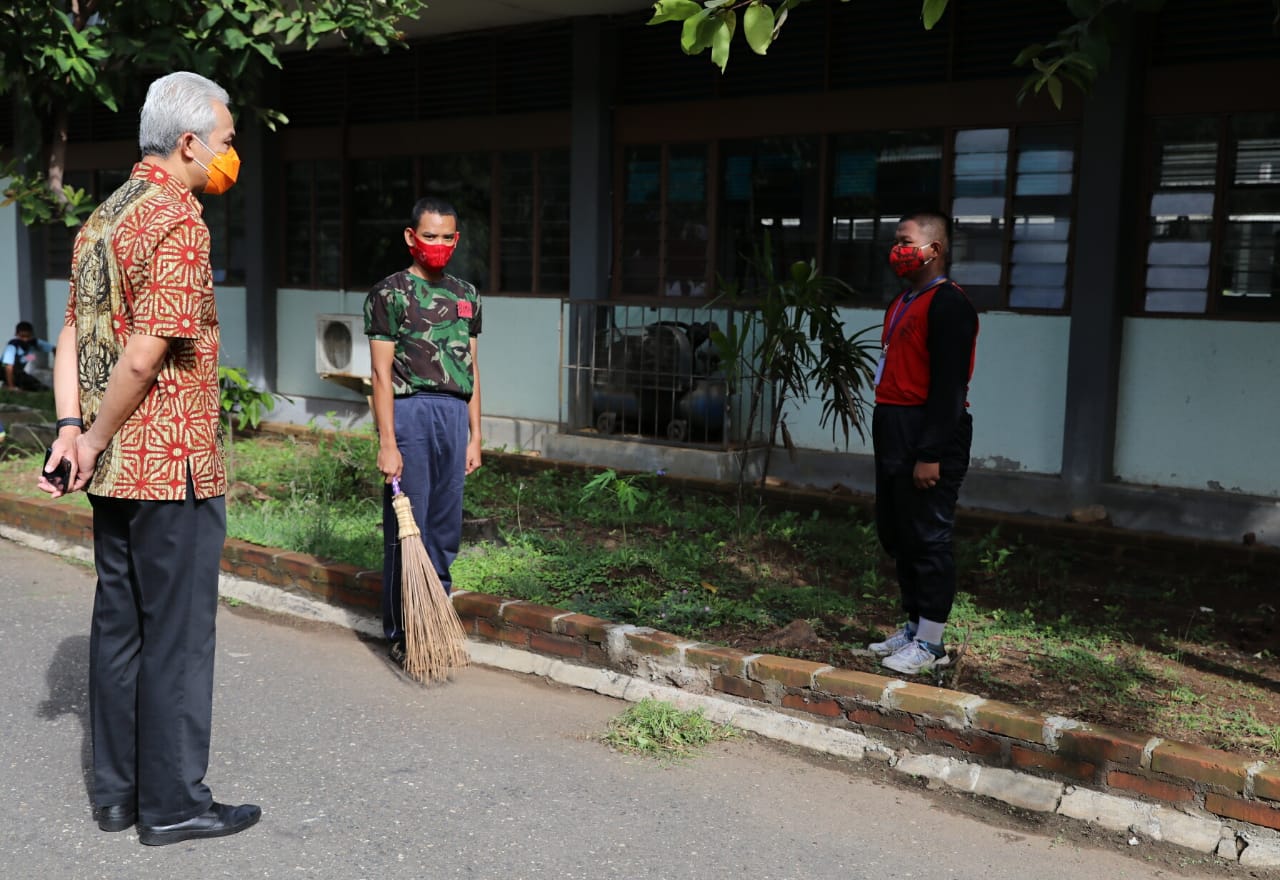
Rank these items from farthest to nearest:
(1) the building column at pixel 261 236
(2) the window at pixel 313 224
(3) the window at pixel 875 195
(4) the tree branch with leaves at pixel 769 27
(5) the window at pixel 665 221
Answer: (1) the building column at pixel 261 236
(2) the window at pixel 313 224
(5) the window at pixel 665 221
(3) the window at pixel 875 195
(4) the tree branch with leaves at pixel 769 27

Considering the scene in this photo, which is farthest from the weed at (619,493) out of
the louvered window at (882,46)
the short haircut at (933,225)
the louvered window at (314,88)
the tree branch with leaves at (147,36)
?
the louvered window at (314,88)

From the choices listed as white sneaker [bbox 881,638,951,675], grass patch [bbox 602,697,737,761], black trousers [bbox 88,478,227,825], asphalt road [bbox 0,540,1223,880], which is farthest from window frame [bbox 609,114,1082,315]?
black trousers [bbox 88,478,227,825]

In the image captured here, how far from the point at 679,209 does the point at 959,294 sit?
5.78m

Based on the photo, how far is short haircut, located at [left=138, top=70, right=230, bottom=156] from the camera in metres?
3.36

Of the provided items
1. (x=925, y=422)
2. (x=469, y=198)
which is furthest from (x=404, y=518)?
(x=469, y=198)

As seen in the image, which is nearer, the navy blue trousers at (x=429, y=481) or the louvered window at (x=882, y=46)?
the navy blue trousers at (x=429, y=481)

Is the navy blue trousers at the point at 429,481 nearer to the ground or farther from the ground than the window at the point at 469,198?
nearer to the ground

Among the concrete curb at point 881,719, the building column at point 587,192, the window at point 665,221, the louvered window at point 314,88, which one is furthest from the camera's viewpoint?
the louvered window at point 314,88

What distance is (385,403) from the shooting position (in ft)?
16.1

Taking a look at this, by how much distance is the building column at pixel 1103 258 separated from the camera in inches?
307

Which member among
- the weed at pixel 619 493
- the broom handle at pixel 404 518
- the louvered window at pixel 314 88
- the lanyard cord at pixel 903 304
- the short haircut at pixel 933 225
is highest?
the louvered window at pixel 314 88

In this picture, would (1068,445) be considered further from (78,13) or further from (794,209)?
(78,13)

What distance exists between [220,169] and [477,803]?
2.06 meters

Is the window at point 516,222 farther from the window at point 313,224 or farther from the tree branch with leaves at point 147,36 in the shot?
the tree branch with leaves at point 147,36
